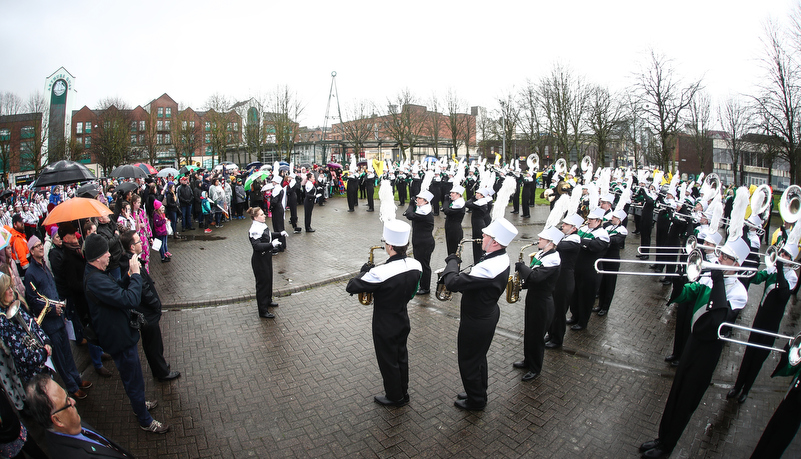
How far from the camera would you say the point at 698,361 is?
399cm

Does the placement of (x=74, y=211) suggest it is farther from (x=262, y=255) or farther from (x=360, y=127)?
(x=360, y=127)

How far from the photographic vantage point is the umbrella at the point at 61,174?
27.9ft

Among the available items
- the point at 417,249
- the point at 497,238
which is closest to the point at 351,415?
the point at 497,238

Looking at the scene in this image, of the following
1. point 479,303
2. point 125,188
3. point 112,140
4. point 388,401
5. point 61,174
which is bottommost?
point 388,401

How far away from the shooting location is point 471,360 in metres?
4.66

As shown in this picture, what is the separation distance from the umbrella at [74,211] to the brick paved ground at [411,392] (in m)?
2.13

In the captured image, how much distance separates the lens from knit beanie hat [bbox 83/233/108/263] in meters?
4.05

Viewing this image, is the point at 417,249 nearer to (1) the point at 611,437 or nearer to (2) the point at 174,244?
(1) the point at 611,437

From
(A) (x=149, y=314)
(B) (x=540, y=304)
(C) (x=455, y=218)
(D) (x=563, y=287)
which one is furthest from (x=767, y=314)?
(A) (x=149, y=314)

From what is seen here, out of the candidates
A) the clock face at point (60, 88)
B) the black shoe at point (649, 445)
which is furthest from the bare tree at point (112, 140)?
the black shoe at point (649, 445)

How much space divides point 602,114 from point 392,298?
3485 cm

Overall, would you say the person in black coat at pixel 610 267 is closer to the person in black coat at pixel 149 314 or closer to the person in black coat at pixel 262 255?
the person in black coat at pixel 262 255

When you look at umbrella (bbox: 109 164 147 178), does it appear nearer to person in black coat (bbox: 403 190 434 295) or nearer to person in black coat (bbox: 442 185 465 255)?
person in black coat (bbox: 403 190 434 295)

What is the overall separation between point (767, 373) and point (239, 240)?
13.3 meters
